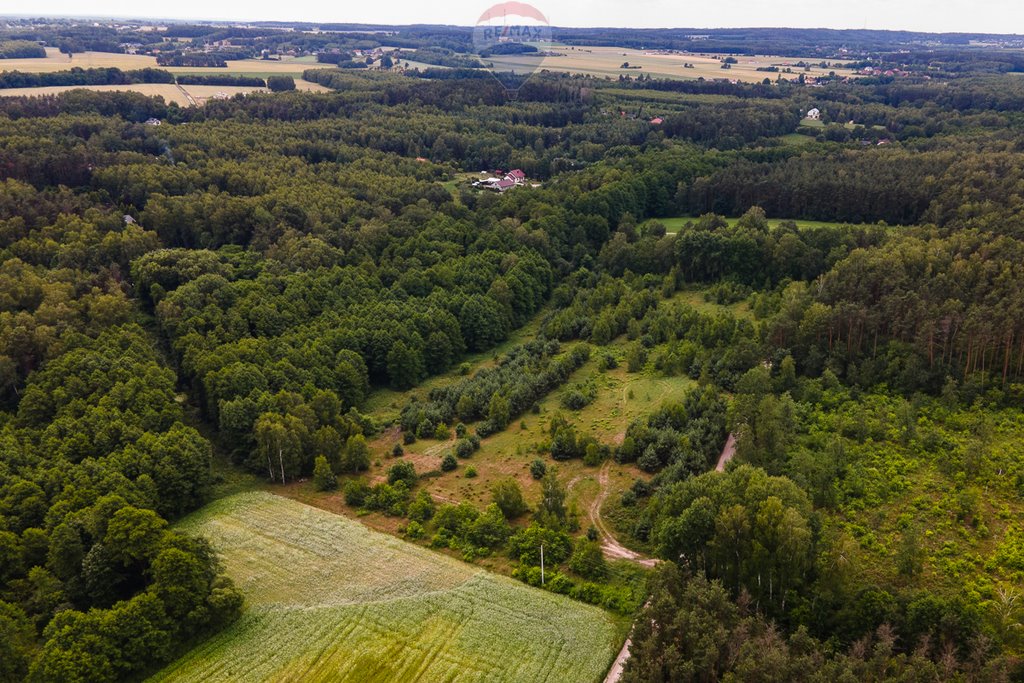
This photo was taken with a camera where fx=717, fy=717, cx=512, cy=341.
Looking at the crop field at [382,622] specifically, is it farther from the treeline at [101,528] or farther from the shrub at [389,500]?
the shrub at [389,500]

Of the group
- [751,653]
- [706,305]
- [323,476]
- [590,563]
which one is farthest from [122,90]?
[751,653]

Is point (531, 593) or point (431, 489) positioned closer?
point (531, 593)

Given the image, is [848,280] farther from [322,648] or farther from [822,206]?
[322,648]

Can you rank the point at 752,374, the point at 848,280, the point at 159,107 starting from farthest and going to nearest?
the point at 159,107 < the point at 848,280 < the point at 752,374

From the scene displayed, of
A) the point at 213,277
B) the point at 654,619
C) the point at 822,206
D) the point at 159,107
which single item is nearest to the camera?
the point at 654,619

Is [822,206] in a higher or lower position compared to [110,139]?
lower

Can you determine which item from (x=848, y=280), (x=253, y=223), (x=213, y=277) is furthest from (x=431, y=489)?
(x=253, y=223)

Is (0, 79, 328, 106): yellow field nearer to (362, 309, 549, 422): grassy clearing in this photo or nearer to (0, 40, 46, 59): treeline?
(0, 40, 46, 59): treeline

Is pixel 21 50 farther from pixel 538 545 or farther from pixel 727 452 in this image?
pixel 727 452
